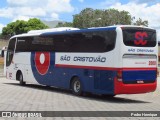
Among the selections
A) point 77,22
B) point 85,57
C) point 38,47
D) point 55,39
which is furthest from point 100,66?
point 77,22

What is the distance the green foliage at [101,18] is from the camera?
2884 inches

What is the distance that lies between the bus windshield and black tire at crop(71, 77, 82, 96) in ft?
11.6

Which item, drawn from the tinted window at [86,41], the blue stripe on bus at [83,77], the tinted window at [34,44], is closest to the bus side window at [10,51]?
the tinted window at [34,44]

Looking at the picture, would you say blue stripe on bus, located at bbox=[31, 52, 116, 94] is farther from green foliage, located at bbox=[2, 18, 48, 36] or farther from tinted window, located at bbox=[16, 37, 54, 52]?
green foliage, located at bbox=[2, 18, 48, 36]

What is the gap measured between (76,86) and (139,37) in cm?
418

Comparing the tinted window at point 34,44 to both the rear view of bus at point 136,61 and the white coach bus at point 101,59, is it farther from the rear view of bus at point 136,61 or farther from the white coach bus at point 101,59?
the rear view of bus at point 136,61

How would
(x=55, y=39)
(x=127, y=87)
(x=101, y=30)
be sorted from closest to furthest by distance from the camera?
(x=127, y=87) < (x=101, y=30) < (x=55, y=39)

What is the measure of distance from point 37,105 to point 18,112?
247cm

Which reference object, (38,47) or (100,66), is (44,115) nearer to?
(100,66)

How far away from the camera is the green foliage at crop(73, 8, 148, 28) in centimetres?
7325

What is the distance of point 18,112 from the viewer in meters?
12.4

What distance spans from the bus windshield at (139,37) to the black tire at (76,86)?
3.53 meters

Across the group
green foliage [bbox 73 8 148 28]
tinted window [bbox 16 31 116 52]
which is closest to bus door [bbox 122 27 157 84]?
tinted window [bbox 16 31 116 52]

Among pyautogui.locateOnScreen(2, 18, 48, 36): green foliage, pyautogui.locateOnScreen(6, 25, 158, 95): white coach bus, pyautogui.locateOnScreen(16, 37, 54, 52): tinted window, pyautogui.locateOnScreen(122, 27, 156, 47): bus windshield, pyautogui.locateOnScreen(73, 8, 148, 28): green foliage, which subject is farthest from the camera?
pyautogui.locateOnScreen(2, 18, 48, 36): green foliage
